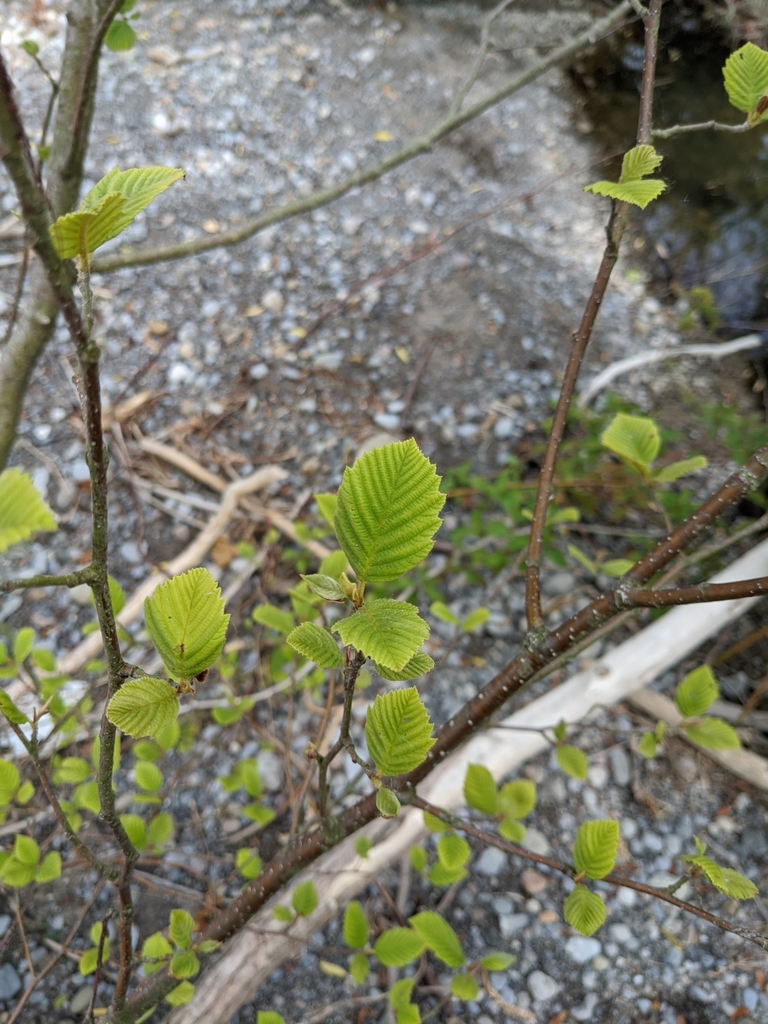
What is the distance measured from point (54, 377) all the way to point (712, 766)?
285cm

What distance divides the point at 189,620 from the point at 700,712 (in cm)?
87

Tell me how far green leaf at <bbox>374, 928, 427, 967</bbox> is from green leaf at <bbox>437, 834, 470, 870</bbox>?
0.27 m

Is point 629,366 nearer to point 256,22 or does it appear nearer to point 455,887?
point 455,887

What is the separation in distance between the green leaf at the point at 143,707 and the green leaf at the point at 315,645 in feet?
0.38

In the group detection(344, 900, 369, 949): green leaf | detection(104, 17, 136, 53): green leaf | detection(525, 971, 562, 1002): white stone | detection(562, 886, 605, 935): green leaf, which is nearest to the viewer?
detection(562, 886, 605, 935): green leaf

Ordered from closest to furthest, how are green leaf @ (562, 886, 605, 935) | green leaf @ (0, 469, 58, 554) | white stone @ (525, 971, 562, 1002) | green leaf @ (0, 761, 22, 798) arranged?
green leaf @ (0, 469, 58, 554)
green leaf @ (562, 886, 605, 935)
green leaf @ (0, 761, 22, 798)
white stone @ (525, 971, 562, 1002)

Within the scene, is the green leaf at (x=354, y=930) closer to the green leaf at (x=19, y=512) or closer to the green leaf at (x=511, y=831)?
the green leaf at (x=511, y=831)

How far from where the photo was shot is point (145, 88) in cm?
413

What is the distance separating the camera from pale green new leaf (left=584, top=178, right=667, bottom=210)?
0.61 metres

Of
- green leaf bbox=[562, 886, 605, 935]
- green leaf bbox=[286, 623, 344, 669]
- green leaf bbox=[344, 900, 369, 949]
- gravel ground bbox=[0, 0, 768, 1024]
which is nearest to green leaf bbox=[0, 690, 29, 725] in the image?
green leaf bbox=[286, 623, 344, 669]

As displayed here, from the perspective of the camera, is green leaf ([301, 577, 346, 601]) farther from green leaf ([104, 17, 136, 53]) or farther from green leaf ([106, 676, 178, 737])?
green leaf ([104, 17, 136, 53])

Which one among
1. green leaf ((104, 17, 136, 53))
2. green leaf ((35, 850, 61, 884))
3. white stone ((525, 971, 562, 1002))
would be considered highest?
green leaf ((104, 17, 136, 53))

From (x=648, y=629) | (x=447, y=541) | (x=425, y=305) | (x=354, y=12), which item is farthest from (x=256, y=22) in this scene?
(x=648, y=629)

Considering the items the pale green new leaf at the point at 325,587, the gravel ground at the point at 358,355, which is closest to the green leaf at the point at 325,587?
the pale green new leaf at the point at 325,587
